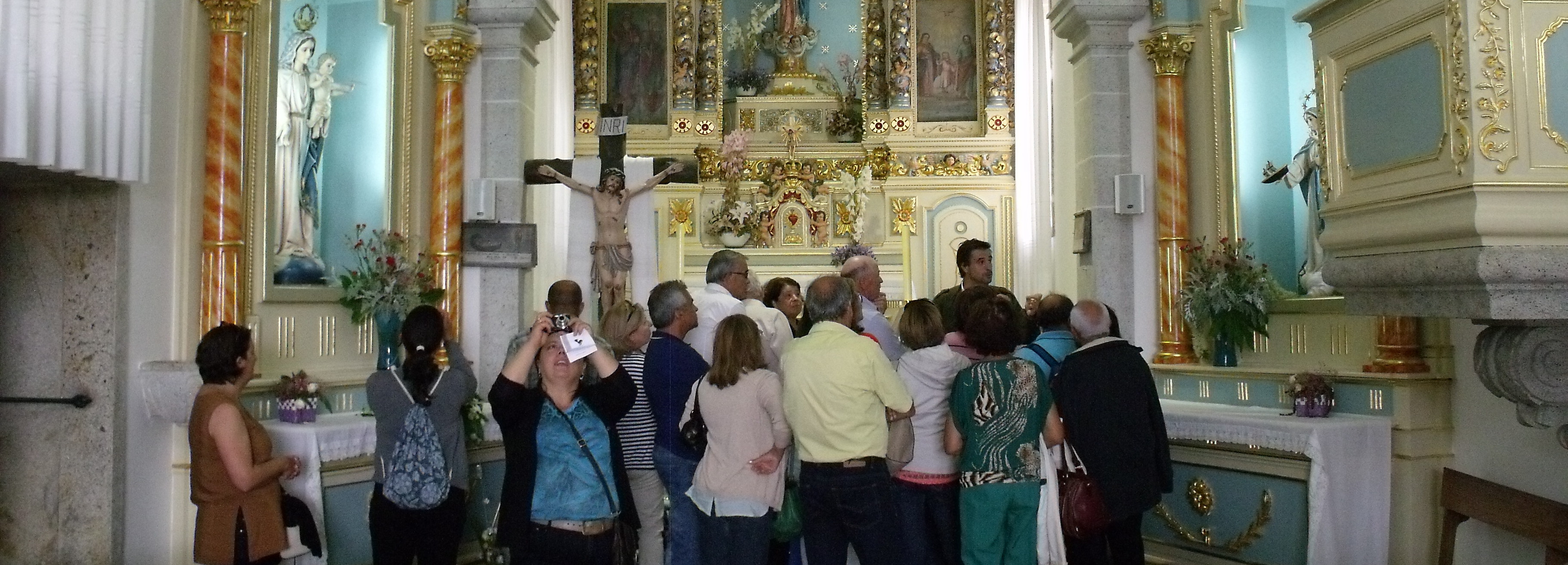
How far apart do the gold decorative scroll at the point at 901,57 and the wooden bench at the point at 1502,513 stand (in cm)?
808

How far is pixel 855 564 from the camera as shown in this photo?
16.5 ft

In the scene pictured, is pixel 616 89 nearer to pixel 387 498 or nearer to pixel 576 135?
pixel 576 135

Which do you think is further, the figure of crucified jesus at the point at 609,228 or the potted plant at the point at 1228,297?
the figure of crucified jesus at the point at 609,228

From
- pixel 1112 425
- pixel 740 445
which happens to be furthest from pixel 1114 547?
pixel 740 445

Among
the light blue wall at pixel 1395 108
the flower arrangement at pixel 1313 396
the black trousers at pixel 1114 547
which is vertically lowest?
the black trousers at pixel 1114 547

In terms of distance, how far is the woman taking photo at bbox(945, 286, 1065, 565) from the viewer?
4.20 meters

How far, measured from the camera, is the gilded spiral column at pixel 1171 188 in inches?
273

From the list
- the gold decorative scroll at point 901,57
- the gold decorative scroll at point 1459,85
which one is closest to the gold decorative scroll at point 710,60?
the gold decorative scroll at point 901,57

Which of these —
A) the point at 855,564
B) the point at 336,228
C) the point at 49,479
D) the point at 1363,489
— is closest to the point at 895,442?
the point at 855,564

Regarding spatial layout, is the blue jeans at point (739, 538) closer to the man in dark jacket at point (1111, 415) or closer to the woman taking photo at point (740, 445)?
the woman taking photo at point (740, 445)

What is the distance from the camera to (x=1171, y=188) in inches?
274

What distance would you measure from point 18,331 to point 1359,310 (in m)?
5.20

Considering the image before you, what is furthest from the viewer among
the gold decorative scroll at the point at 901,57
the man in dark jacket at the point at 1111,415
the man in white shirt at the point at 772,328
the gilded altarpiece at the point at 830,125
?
the gold decorative scroll at the point at 901,57

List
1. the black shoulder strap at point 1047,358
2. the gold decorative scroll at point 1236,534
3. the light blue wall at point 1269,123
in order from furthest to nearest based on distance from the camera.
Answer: the light blue wall at point 1269,123, the gold decorative scroll at point 1236,534, the black shoulder strap at point 1047,358
